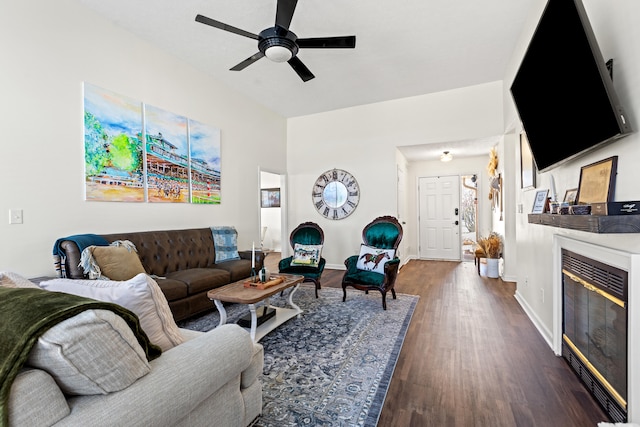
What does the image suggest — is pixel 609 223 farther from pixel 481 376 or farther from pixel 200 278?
pixel 200 278

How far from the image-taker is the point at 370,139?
577 cm

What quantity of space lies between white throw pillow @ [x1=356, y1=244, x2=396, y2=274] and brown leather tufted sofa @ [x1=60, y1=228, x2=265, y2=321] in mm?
1373

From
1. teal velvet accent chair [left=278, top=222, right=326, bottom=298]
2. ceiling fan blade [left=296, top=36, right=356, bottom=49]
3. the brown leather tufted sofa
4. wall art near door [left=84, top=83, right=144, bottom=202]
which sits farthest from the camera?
teal velvet accent chair [left=278, top=222, right=326, bottom=298]

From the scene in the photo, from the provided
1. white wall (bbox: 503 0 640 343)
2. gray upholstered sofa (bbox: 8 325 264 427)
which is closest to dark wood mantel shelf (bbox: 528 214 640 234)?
white wall (bbox: 503 0 640 343)

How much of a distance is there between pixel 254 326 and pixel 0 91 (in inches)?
114

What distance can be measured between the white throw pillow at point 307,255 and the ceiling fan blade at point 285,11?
109 inches

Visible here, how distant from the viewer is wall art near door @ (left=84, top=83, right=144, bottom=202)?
10.0ft

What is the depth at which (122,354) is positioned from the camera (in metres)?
0.93

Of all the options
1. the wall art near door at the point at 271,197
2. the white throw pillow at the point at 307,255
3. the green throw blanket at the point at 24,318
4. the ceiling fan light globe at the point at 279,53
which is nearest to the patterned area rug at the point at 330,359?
the white throw pillow at the point at 307,255

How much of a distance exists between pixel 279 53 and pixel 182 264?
2.70 m

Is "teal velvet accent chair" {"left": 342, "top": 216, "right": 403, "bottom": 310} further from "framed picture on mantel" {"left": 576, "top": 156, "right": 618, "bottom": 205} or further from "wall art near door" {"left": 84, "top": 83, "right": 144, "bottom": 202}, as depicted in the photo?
"wall art near door" {"left": 84, "top": 83, "right": 144, "bottom": 202}

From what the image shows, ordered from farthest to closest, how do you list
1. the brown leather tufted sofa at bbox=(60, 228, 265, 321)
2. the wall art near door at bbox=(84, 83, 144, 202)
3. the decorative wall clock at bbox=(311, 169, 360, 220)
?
the decorative wall clock at bbox=(311, 169, 360, 220) → the wall art near door at bbox=(84, 83, 144, 202) → the brown leather tufted sofa at bbox=(60, 228, 265, 321)

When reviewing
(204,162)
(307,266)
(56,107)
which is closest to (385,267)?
(307,266)

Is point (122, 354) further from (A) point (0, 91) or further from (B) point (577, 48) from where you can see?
(A) point (0, 91)
